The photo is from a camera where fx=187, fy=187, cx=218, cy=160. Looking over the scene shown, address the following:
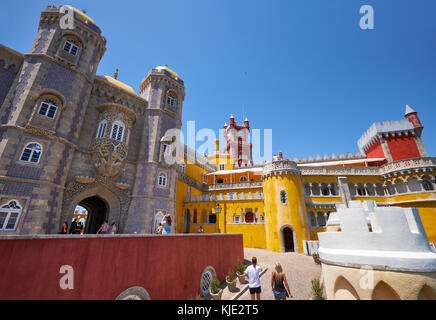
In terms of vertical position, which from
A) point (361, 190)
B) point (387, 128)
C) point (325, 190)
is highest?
point (387, 128)

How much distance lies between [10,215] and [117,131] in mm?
8235

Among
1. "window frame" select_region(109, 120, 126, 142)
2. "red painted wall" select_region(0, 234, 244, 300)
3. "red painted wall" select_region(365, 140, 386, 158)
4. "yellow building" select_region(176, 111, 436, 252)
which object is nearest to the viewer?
"red painted wall" select_region(0, 234, 244, 300)

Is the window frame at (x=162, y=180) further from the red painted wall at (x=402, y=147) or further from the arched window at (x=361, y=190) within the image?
the red painted wall at (x=402, y=147)

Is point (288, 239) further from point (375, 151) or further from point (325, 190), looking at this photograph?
point (375, 151)

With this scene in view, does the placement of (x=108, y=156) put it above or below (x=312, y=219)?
above

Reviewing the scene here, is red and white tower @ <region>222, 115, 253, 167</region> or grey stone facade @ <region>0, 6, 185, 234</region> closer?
grey stone facade @ <region>0, 6, 185, 234</region>

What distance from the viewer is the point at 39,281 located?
4.18 m

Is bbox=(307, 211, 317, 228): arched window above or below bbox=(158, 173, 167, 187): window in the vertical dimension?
below

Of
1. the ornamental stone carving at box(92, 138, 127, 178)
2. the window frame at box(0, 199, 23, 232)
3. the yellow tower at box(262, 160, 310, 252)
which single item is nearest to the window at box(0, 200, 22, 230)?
the window frame at box(0, 199, 23, 232)

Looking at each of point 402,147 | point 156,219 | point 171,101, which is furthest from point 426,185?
point 171,101

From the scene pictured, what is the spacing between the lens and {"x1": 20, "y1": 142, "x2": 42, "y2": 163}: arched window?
435 inches

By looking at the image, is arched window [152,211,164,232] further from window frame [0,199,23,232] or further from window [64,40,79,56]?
window [64,40,79,56]

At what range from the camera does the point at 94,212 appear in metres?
17.7
